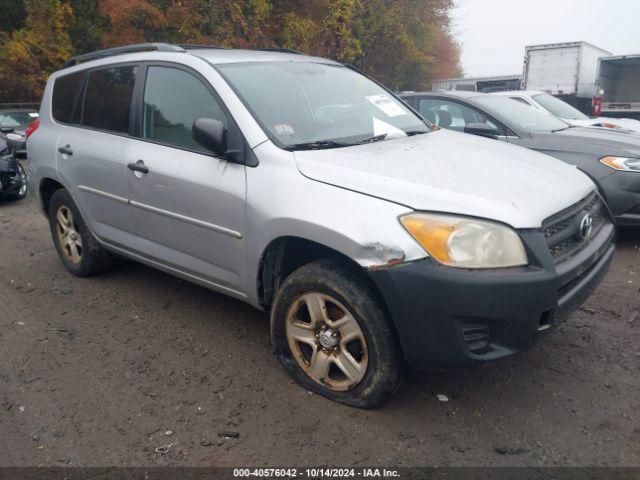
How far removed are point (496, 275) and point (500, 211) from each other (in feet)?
0.97

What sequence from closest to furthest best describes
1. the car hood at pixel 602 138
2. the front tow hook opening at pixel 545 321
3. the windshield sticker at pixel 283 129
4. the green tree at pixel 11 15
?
the front tow hook opening at pixel 545 321 → the windshield sticker at pixel 283 129 → the car hood at pixel 602 138 → the green tree at pixel 11 15

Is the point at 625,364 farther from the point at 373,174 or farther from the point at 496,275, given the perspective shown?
the point at 373,174

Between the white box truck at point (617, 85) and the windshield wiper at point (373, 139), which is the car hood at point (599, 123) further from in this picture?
the white box truck at point (617, 85)

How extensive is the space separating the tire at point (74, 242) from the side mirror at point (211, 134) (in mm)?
1903

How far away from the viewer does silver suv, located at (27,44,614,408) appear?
2.43 m

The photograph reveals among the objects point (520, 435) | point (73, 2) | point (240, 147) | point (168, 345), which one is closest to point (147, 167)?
point (240, 147)

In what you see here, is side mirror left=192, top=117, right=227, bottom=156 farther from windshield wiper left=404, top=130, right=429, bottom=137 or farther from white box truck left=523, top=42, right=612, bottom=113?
white box truck left=523, top=42, right=612, bottom=113

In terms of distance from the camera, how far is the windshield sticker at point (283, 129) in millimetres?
3123

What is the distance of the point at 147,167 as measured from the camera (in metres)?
3.57

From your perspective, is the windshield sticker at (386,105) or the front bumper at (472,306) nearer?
the front bumper at (472,306)

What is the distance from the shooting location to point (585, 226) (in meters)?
2.86

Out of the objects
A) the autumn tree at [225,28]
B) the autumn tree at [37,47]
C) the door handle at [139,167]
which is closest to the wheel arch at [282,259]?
the door handle at [139,167]

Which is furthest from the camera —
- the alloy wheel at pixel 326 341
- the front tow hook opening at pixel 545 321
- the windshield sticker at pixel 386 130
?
the windshield sticker at pixel 386 130

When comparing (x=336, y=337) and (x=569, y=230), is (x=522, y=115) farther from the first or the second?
(x=336, y=337)
